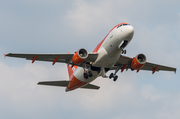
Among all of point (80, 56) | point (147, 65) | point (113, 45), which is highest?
point (113, 45)

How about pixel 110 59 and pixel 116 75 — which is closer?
pixel 110 59

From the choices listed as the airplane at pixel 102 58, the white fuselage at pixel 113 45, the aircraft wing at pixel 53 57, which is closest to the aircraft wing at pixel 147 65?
the airplane at pixel 102 58

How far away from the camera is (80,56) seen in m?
37.7

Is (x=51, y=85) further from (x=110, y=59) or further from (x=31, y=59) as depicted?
(x=110, y=59)

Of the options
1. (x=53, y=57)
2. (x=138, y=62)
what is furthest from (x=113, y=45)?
(x=53, y=57)

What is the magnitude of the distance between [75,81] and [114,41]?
10.6 m

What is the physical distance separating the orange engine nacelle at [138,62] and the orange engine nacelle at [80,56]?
7.36 m

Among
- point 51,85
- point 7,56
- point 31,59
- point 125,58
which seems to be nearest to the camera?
point 7,56

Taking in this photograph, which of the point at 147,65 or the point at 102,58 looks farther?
the point at 147,65

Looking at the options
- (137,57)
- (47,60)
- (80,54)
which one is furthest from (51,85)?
(137,57)

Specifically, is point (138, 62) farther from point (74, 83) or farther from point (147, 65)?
point (74, 83)

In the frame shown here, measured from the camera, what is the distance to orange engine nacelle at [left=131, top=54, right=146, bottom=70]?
41.2m

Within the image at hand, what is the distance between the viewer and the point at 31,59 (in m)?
39.1

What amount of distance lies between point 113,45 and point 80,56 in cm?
426
